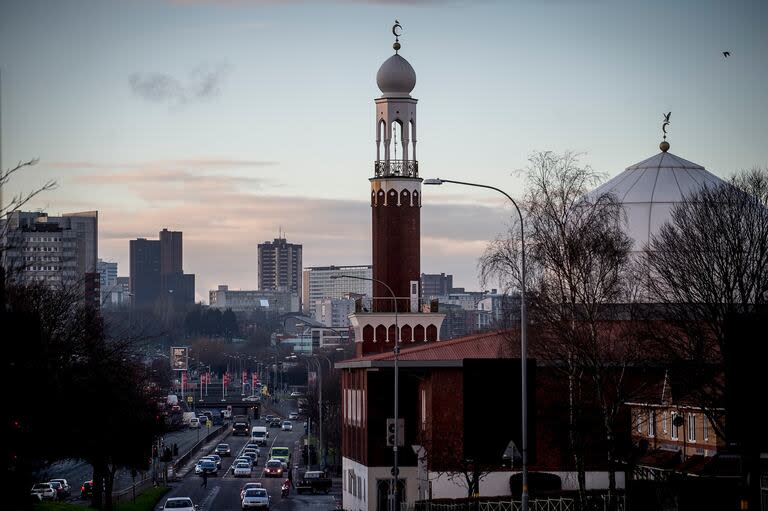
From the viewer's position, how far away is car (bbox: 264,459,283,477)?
11125cm

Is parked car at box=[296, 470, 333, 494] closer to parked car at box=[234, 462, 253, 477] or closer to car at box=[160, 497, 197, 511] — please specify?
parked car at box=[234, 462, 253, 477]

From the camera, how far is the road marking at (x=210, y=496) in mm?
82944

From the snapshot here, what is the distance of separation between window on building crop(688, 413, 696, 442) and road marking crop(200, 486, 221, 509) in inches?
1096

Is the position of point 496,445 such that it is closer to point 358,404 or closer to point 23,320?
point 23,320

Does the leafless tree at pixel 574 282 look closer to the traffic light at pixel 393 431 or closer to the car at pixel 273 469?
the traffic light at pixel 393 431

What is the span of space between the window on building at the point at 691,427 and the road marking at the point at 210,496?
91.3 ft

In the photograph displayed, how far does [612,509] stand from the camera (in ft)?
181

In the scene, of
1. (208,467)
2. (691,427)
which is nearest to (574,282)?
(691,427)

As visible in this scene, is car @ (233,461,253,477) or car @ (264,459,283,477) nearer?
car @ (233,461,253,477)

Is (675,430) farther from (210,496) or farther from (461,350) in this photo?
(210,496)

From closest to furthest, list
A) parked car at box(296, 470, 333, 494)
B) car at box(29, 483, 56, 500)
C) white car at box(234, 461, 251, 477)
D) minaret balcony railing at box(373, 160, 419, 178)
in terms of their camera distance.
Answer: car at box(29, 483, 56, 500), minaret balcony railing at box(373, 160, 419, 178), parked car at box(296, 470, 333, 494), white car at box(234, 461, 251, 477)

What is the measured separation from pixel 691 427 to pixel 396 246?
31.2 meters

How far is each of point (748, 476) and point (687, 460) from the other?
551 inches

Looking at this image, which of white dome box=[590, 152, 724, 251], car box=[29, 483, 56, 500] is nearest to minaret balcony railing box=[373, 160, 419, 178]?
white dome box=[590, 152, 724, 251]
